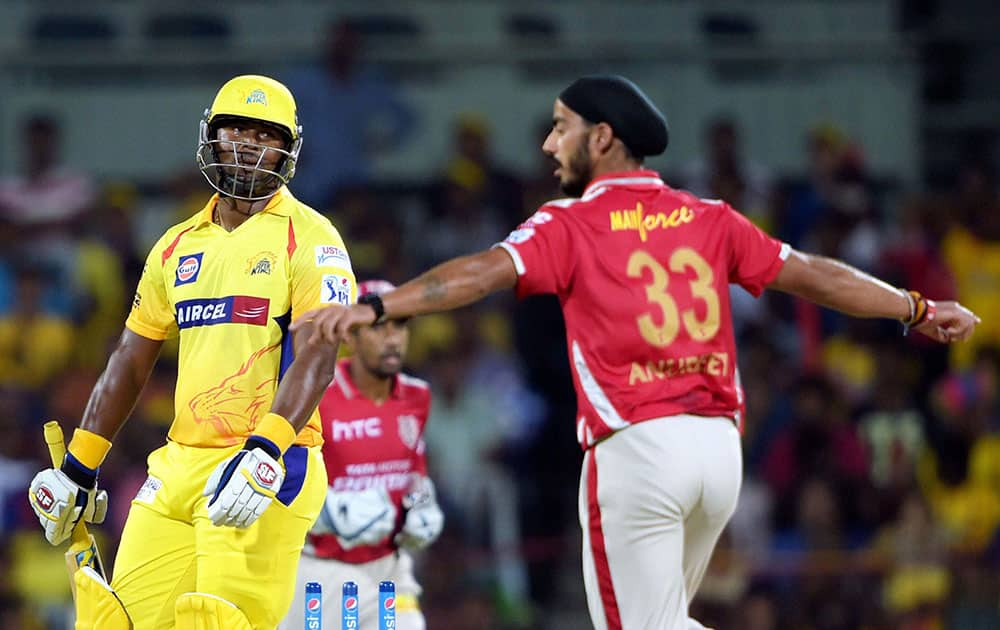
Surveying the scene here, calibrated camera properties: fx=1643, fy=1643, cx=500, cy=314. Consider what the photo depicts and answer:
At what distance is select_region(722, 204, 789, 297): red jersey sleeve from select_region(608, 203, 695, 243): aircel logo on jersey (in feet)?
0.58

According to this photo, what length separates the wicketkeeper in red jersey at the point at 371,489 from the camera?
22.6 ft

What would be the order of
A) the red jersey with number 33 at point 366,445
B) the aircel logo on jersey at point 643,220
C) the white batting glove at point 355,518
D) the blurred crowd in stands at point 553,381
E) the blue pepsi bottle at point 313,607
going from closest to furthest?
1. the aircel logo on jersey at point 643,220
2. the blue pepsi bottle at point 313,607
3. the white batting glove at point 355,518
4. the red jersey with number 33 at point 366,445
5. the blurred crowd in stands at point 553,381

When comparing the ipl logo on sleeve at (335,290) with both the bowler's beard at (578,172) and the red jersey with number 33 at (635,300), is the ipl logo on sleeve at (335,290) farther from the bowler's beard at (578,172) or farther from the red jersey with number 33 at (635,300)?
the bowler's beard at (578,172)

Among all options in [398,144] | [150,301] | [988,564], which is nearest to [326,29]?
[398,144]

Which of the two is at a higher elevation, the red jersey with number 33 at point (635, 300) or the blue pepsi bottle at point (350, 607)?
the red jersey with number 33 at point (635, 300)

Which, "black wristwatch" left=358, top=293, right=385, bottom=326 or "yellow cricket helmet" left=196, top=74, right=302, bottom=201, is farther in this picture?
"yellow cricket helmet" left=196, top=74, right=302, bottom=201

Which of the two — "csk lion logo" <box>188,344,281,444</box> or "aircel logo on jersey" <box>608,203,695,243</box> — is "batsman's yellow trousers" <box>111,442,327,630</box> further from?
"aircel logo on jersey" <box>608,203,695,243</box>

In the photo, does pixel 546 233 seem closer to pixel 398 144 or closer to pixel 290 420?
pixel 290 420

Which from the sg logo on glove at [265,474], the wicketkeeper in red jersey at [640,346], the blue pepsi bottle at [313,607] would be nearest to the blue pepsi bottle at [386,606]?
the blue pepsi bottle at [313,607]

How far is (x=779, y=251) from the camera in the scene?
5805mm

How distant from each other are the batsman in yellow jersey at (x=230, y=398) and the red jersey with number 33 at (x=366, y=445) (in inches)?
Answer: 51.1

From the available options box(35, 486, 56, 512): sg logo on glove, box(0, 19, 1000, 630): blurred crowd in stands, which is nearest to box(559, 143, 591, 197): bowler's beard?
box(35, 486, 56, 512): sg logo on glove

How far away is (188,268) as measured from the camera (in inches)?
222

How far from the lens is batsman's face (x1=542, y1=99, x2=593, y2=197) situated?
18.9ft
